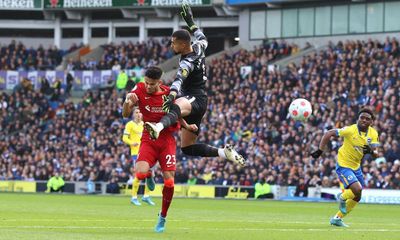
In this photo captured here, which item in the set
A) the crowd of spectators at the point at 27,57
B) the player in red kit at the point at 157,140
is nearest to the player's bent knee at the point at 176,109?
the player in red kit at the point at 157,140

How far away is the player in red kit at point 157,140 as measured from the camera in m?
15.8

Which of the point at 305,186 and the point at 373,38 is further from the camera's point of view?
the point at 373,38

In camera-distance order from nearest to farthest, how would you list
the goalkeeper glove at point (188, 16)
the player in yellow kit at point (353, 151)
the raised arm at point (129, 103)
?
the raised arm at point (129, 103)
the goalkeeper glove at point (188, 16)
the player in yellow kit at point (353, 151)

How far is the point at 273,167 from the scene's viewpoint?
40250 millimetres

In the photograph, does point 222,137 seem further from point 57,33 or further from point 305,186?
point 57,33

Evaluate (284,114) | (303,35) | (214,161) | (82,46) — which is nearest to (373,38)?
(303,35)

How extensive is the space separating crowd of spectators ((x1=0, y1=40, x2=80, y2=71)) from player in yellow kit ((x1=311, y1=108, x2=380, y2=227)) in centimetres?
4355

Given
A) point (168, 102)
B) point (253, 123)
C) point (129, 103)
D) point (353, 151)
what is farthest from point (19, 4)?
point (168, 102)

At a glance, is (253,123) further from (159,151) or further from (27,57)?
(159,151)

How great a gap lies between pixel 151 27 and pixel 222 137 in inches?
862

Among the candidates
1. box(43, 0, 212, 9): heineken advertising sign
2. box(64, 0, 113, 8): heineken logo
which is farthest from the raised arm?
box(64, 0, 113, 8): heineken logo

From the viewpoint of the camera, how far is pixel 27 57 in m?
62.5

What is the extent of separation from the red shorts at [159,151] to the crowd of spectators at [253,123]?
2075 cm

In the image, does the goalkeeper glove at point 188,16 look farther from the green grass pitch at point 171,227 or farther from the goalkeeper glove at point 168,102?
the green grass pitch at point 171,227
